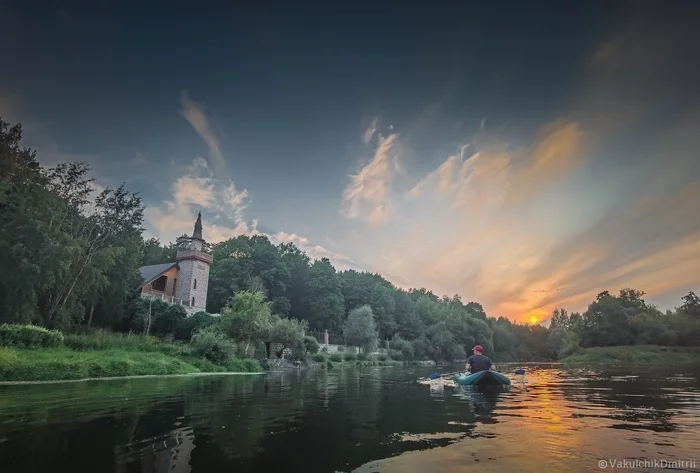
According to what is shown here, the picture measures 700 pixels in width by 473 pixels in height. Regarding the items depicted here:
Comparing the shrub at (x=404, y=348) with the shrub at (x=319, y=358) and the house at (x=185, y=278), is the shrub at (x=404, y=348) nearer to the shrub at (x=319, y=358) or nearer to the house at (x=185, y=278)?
the shrub at (x=319, y=358)

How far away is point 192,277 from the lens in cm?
5450

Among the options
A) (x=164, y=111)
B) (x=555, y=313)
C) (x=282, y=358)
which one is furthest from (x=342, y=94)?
(x=555, y=313)

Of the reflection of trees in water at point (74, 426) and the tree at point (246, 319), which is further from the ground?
the tree at point (246, 319)

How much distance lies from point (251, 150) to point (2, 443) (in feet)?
81.8

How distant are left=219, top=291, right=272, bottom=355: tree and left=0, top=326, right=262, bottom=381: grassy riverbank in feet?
13.0

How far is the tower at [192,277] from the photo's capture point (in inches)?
2121

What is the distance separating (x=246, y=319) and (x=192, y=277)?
770 inches

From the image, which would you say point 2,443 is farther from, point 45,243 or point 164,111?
point 45,243

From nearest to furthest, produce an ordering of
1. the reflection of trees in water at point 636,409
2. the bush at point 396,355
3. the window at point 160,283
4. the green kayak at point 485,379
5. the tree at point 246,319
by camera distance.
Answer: the reflection of trees in water at point 636,409 < the green kayak at point 485,379 < the tree at point 246,319 < the window at point 160,283 < the bush at point 396,355

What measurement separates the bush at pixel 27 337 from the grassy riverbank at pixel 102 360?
0.12m

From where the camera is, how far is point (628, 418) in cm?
1044

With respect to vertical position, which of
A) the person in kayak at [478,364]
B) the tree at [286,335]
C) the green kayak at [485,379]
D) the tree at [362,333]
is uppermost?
the tree at [362,333]

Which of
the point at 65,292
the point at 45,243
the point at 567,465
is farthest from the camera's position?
the point at 65,292

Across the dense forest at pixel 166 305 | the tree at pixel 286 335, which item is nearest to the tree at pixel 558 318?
the dense forest at pixel 166 305
